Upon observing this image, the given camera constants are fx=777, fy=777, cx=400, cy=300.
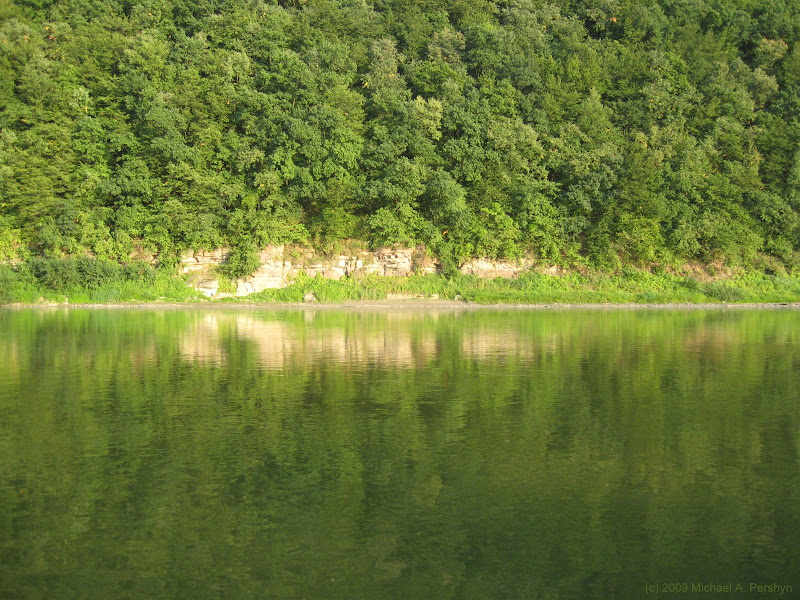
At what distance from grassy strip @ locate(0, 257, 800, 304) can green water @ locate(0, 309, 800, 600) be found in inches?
1022

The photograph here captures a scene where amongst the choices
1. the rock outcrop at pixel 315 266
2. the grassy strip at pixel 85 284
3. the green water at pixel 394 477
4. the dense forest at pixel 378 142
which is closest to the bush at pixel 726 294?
the dense forest at pixel 378 142

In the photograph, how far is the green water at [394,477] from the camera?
7574 millimetres

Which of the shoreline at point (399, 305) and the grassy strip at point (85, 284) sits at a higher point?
the grassy strip at point (85, 284)

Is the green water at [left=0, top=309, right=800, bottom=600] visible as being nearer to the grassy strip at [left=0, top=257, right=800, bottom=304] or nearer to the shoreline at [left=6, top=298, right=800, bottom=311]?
the shoreline at [left=6, top=298, right=800, bottom=311]

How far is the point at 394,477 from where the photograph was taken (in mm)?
10406

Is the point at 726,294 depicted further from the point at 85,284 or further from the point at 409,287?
the point at 85,284

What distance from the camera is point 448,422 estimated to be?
1377 centimetres

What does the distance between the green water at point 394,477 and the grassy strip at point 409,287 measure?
26.0m

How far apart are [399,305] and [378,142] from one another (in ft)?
43.5

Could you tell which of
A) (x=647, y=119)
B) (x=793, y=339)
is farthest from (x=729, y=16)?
(x=793, y=339)

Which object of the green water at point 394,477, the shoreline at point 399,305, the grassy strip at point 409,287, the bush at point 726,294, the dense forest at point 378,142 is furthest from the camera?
the dense forest at point 378,142

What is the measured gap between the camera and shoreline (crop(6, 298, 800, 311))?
4450 centimetres

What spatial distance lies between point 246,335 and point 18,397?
1288 cm

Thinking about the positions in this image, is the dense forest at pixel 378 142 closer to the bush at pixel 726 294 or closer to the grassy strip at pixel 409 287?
the grassy strip at pixel 409 287
